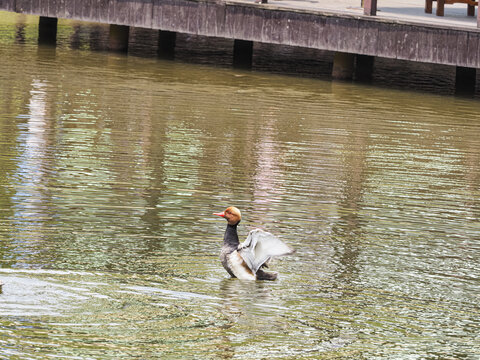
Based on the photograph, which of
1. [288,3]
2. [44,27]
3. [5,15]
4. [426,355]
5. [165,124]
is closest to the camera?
[426,355]

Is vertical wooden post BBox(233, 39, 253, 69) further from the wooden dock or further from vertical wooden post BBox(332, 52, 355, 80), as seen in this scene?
vertical wooden post BBox(332, 52, 355, 80)

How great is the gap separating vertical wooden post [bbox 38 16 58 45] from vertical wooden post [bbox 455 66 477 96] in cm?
924

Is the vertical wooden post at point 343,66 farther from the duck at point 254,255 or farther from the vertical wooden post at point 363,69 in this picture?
the duck at point 254,255

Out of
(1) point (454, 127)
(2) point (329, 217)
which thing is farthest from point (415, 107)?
(2) point (329, 217)

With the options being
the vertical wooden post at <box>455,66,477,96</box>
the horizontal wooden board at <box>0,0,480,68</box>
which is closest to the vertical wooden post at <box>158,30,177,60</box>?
the horizontal wooden board at <box>0,0,480,68</box>

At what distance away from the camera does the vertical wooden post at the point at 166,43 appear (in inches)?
945

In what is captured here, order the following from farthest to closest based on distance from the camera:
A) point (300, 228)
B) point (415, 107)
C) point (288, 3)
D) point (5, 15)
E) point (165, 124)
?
point (5, 15) → point (288, 3) → point (415, 107) → point (165, 124) → point (300, 228)

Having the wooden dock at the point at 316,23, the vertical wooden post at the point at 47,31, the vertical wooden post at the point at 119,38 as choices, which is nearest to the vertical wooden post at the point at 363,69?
the wooden dock at the point at 316,23

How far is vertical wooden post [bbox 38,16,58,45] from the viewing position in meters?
24.0

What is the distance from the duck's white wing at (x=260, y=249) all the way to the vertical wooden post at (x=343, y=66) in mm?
13856

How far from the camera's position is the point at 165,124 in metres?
14.7

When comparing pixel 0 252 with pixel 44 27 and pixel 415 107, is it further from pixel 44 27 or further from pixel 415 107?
pixel 44 27

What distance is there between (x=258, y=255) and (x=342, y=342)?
1.38 m

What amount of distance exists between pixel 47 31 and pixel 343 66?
7.18m
